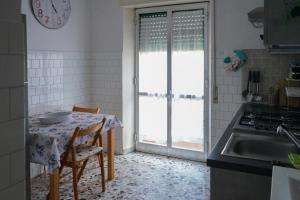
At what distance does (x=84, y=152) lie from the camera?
9.19 ft

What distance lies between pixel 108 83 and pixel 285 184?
340 centimetres

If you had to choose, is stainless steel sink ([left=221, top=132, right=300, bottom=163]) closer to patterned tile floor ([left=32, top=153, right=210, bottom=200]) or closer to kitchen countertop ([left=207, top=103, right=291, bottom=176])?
kitchen countertop ([left=207, top=103, right=291, bottom=176])

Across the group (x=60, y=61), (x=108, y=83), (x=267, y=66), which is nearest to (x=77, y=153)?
(x=60, y=61)

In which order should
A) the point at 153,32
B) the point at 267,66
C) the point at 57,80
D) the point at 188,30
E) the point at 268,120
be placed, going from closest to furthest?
1. the point at 268,120
2. the point at 267,66
3. the point at 57,80
4. the point at 188,30
5. the point at 153,32

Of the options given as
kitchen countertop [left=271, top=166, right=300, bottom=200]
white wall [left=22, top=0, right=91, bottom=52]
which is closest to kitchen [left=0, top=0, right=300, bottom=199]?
white wall [left=22, top=0, right=91, bottom=52]

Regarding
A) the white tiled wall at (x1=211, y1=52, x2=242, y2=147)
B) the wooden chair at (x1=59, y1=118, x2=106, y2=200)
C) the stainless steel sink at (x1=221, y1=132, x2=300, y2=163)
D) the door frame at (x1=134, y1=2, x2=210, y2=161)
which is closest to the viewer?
the stainless steel sink at (x1=221, y1=132, x2=300, y2=163)

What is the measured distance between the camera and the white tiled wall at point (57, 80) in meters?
3.29

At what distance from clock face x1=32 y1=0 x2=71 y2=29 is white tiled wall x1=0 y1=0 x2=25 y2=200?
2.65 metres

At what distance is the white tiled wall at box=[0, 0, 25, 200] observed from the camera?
81 cm

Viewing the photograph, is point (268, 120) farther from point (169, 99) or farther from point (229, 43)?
point (169, 99)

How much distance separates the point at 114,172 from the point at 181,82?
4.81 feet

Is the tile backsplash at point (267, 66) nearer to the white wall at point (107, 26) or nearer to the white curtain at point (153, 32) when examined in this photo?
the white curtain at point (153, 32)

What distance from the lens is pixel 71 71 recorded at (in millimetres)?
3861

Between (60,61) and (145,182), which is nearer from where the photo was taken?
(145,182)
